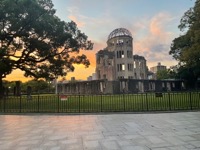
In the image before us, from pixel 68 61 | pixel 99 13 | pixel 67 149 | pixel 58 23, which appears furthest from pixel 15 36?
pixel 67 149

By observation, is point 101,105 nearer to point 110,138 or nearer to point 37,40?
point 110,138

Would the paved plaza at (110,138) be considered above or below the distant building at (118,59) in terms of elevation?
below

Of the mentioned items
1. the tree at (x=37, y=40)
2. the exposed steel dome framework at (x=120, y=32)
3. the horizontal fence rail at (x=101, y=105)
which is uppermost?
the exposed steel dome framework at (x=120, y=32)

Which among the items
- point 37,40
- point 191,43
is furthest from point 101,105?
point 191,43

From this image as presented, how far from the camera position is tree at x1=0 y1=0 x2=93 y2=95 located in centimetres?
2045

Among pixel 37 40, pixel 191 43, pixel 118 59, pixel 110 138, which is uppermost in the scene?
pixel 118 59

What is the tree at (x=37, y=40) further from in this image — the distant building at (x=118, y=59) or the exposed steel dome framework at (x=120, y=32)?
the exposed steel dome framework at (x=120, y=32)

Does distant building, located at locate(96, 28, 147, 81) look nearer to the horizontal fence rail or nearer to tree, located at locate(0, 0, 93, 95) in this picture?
tree, located at locate(0, 0, 93, 95)

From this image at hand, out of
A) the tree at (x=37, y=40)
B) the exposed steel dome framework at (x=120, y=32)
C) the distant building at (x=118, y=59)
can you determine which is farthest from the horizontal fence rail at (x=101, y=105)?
the exposed steel dome framework at (x=120, y=32)

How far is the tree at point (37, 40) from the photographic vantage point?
805 inches

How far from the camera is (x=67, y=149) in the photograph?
606 centimetres

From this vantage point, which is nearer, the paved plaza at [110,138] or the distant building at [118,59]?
the paved plaza at [110,138]

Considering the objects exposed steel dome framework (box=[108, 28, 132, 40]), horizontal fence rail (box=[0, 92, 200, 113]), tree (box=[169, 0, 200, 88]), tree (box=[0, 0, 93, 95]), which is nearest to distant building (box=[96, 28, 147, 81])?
exposed steel dome framework (box=[108, 28, 132, 40])

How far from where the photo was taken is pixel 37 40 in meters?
22.4
